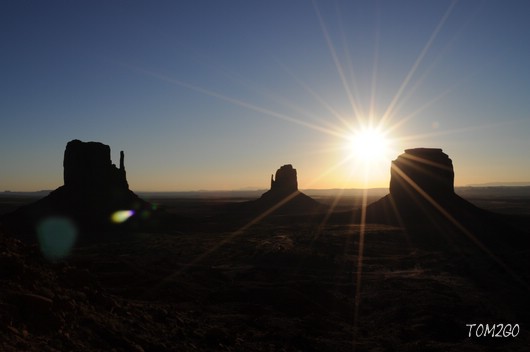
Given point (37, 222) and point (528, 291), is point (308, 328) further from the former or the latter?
point (37, 222)

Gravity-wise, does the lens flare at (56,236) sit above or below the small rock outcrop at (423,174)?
below

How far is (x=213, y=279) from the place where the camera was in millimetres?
23328

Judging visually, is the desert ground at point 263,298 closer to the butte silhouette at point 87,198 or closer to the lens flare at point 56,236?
the lens flare at point 56,236

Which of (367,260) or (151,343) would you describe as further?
(367,260)

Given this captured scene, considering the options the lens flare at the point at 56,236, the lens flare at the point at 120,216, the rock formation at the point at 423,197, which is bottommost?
the lens flare at the point at 56,236

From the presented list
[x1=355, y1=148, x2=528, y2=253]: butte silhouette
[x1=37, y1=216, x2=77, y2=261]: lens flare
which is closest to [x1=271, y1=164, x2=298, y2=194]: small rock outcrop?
[x1=355, y1=148, x2=528, y2=253]: butte silhouette

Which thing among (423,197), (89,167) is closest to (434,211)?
(423,197)

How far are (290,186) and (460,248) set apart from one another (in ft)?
233

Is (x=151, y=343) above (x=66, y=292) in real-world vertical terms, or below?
below

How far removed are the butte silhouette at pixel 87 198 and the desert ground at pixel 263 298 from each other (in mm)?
15135

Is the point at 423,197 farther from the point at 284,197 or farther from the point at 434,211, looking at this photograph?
the point at 284,197

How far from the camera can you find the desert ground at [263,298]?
341 inches

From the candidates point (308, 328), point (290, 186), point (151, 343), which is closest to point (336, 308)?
point (308, 328)

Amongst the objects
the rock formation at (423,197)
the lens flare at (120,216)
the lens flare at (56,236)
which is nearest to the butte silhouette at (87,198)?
the lens flare at (120,216)
